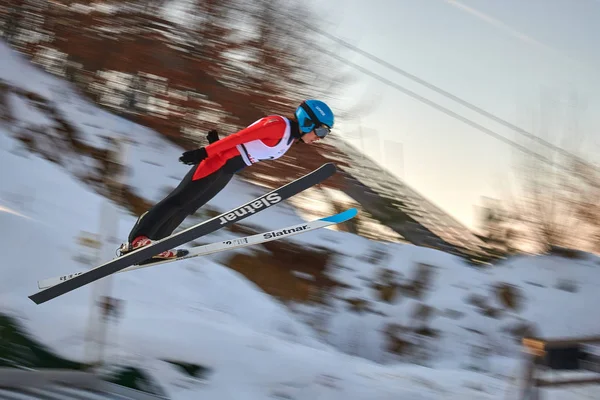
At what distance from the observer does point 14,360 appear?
568 centimetres

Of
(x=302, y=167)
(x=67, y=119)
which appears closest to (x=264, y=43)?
(x=302, y=167)

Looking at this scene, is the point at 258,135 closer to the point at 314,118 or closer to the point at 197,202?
the point at 314,118

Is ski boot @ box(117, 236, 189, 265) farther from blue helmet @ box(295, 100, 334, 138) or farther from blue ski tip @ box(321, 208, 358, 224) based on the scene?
blue helmet @ box(295, 100, 334, 138)

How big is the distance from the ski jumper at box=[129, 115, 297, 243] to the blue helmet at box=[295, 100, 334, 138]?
103 mm

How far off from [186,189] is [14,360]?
1961 millimetres

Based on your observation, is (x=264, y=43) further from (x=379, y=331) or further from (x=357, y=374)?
(x=357, y=374)

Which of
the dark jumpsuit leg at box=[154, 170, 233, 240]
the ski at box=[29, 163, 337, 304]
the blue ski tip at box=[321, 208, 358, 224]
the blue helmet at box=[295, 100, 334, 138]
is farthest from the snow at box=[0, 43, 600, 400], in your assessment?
the blue helmet at box=[295, 100, 334, 138]

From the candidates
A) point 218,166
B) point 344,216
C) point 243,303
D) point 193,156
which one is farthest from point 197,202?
point 243,303

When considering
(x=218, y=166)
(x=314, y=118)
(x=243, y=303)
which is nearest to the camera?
(x=314, y=118)

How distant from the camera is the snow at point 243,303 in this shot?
6.39 meters

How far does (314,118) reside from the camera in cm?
467

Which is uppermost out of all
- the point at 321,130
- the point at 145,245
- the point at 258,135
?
the point at 321,130

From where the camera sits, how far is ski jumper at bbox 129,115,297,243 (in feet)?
15.5

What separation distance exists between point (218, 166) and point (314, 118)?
78 centimetres
